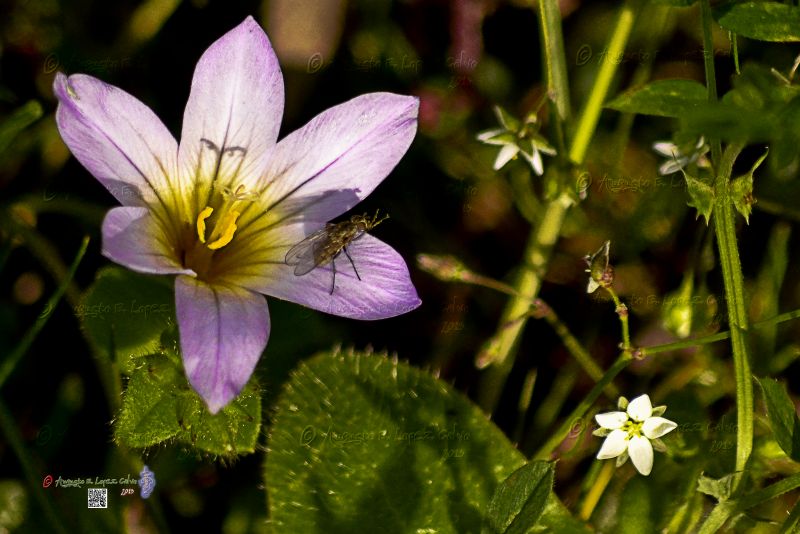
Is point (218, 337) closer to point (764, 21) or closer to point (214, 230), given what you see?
point (214, 230)

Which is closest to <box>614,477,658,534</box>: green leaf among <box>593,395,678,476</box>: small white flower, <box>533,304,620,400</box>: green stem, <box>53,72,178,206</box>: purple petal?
<box>593,395,678,476</box>: small white flower

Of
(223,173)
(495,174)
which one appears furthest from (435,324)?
(223,173)

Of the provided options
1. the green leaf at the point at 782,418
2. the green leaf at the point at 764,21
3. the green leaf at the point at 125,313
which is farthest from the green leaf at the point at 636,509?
the green leaf at the point at 125,313

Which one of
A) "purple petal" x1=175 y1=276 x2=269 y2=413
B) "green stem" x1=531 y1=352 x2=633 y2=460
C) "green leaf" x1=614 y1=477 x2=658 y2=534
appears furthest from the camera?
"green leaf" x1=614 y1=477 x2=658 y2=534

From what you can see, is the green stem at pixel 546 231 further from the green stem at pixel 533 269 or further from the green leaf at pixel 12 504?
the green leaf at pixel 12 504

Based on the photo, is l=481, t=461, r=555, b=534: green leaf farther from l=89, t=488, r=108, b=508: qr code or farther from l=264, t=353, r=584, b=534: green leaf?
l=89, t=488, r=108, b=508: qr code

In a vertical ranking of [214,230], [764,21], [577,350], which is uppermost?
[764,21]

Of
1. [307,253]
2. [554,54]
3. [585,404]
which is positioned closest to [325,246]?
[307,253]
